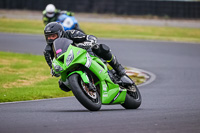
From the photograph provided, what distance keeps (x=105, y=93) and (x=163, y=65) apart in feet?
26.6

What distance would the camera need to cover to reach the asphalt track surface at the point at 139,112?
5062 millimetres

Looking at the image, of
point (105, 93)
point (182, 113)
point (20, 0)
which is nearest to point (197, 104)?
point (182, 113)

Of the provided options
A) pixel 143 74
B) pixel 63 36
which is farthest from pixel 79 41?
pixel 143 74

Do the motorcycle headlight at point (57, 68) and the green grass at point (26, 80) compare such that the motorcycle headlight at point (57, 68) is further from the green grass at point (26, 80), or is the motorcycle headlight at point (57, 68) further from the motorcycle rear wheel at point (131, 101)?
the green grass at point (26, 80)

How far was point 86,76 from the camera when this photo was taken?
19.7 ft

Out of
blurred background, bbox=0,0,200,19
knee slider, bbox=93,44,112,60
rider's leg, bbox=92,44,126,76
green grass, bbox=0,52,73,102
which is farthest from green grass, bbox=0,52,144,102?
blurred background, bbox=0,0,200,19

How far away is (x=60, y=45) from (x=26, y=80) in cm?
458

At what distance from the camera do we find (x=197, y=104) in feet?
25.0

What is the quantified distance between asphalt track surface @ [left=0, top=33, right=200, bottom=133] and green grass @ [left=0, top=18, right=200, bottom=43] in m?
9.04

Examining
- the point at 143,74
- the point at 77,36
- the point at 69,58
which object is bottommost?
the point at 143,74

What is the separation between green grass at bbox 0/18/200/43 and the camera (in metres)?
23.9

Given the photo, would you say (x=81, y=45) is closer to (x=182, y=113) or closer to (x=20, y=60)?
(x=182, y=113)

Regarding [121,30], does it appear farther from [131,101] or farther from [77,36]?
[77,36]

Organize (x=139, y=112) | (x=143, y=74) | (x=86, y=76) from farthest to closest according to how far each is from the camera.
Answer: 1. (x=143, y=74)
2. (x=139, y=112)
3. (x=86, y=76)
